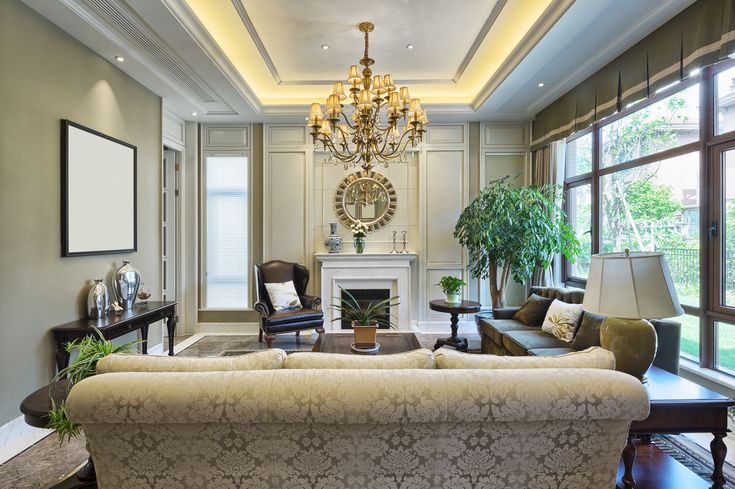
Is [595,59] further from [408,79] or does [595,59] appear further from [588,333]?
[588,333]

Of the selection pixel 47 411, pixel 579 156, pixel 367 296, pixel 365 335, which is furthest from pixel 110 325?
pixel 579 156

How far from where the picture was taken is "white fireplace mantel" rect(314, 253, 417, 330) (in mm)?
5348

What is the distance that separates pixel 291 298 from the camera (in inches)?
191

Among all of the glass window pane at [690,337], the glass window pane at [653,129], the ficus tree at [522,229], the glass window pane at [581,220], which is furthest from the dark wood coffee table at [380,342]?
the glass window pane at [653,129]

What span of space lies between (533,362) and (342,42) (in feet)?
11.7

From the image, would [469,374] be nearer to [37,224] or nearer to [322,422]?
[322,422]

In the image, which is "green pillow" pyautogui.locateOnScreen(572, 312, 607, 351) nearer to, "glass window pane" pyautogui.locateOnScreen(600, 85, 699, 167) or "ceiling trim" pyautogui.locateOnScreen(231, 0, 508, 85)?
"glass window pane" pyautogui.locateOnScreen(600, 85, 699, 167)

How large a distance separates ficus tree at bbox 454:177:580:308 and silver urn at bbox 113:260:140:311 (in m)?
3.62

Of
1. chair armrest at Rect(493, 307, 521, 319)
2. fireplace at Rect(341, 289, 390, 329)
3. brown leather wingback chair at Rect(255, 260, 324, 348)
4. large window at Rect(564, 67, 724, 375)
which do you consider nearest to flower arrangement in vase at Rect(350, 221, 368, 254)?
fireplace at Rect(341, 289, 390, 329)

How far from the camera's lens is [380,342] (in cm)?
341

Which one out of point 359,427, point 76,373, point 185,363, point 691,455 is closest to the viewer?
point 359,427

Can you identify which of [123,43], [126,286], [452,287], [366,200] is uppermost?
[123,43]

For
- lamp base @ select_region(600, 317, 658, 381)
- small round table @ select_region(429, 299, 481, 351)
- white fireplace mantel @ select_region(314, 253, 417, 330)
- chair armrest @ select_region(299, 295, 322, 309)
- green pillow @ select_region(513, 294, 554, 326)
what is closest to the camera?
lamp base @ select_region(600, 317, 658, 381)

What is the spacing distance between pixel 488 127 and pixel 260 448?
5.20 meters
